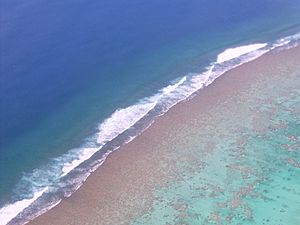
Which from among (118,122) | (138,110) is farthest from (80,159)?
(138,110)

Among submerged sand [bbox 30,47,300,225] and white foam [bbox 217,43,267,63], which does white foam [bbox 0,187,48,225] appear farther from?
white foam [bbox 217,43,267,63]

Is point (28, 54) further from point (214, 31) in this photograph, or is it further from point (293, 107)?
point (293, 107)

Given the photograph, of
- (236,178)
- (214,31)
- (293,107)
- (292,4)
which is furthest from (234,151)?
(292,4)

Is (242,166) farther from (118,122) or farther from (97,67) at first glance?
(97,67)

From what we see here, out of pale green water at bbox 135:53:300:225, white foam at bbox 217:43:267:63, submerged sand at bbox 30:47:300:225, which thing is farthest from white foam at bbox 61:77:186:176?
white foam at bbox 217:43:267:63

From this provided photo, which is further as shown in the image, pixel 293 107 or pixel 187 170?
pixel 293 107
